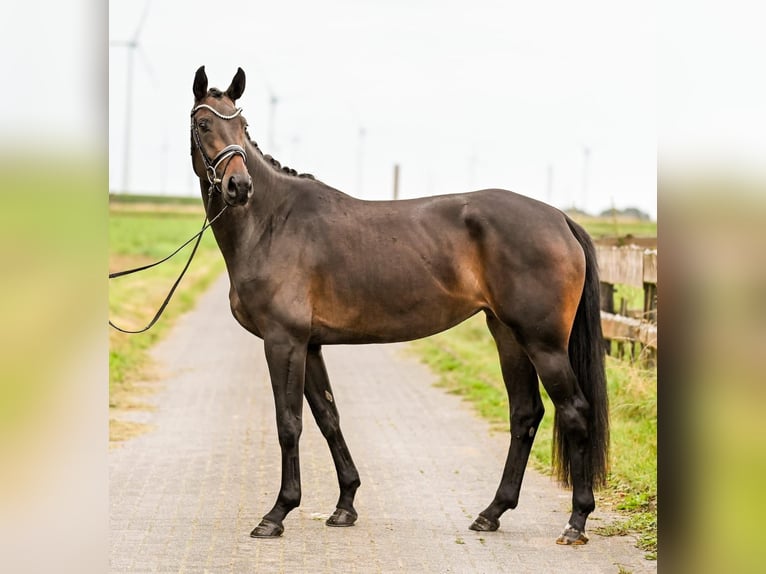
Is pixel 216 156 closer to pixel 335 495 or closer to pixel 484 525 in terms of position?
pixel 335 495

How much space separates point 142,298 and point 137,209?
6140cm

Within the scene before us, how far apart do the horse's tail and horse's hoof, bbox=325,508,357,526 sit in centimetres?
126

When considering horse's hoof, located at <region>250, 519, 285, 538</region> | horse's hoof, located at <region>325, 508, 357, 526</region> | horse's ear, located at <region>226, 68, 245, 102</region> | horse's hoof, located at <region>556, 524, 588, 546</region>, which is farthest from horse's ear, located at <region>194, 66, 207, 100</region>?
horse's hoof, located at <region>556, 524, 588, 546</region>

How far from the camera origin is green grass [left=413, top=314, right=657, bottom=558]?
6465 millimetres

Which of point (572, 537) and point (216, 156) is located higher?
point (216, 156)

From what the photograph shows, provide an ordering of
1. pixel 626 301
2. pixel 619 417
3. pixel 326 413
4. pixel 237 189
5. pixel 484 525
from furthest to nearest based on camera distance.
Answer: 1. pixel 626 301
2. pixel 619 417
3. pixel 326 413
4. pixel 484 525
5. pixel 237 189

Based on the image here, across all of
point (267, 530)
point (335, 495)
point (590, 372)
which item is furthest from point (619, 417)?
point (267, 530)

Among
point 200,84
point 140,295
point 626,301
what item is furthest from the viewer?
point 140,295

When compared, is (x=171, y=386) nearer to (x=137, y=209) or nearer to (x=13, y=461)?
(x=13, y=461)

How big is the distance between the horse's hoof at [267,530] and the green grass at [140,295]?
5.17 m

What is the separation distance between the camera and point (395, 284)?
6.17 m

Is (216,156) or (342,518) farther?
(342,518)

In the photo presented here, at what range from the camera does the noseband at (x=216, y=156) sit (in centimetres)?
582

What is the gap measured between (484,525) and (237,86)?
9.59ft
